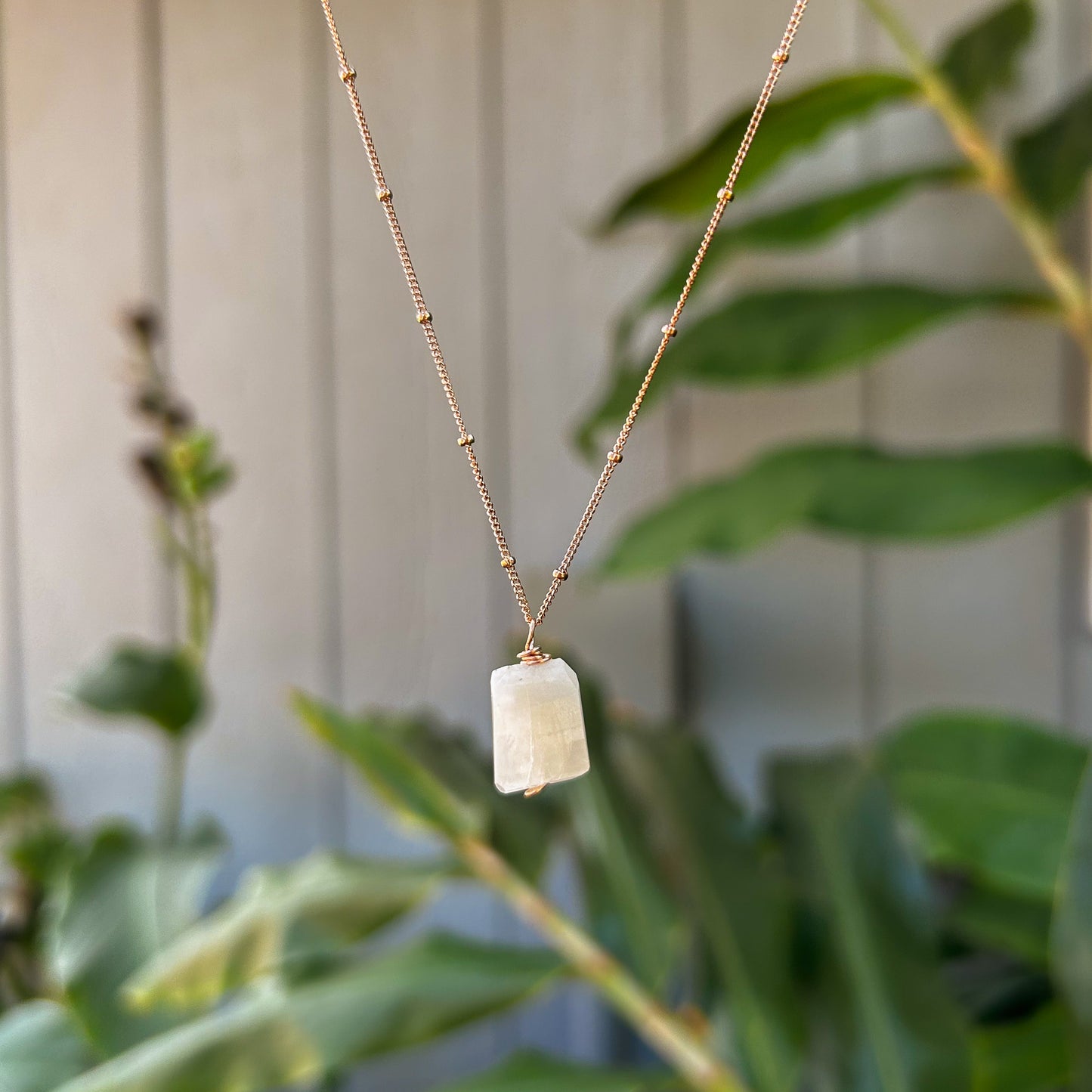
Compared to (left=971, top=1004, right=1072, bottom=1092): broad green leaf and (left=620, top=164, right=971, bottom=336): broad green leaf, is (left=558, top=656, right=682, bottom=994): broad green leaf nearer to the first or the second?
(left=971, top=1004, right=1072, bottom=1092): broad green leaf

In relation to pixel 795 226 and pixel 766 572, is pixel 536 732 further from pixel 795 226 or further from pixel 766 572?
pixel 766 572

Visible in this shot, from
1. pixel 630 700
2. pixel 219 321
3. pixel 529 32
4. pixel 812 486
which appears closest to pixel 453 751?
pixel 630 700

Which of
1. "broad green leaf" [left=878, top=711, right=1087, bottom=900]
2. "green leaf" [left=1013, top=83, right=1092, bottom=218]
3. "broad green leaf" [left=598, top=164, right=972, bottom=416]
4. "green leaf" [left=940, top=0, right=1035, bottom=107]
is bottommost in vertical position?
"broad green leaf" [left=878, top=711, right=1087, bottom=900]

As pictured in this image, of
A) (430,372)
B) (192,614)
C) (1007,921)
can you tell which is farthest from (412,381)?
(1007,921)

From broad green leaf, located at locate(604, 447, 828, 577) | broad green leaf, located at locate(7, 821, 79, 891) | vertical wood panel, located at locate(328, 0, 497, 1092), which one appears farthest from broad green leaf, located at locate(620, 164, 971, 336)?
broad green leaf, located at locate(7, 821, 79, 891)

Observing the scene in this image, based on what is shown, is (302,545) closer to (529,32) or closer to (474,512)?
(474,512)

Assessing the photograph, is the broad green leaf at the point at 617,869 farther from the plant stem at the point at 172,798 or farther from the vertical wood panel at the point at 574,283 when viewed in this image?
the plant stem at the point at 172,798

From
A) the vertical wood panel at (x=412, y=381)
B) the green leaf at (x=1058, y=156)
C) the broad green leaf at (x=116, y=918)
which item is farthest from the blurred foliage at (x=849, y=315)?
the broad green leaf at (x=116, y=918)

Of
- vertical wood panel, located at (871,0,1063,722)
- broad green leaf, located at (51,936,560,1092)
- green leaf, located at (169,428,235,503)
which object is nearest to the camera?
broad green leaf, located at (51,936,560,1092)
